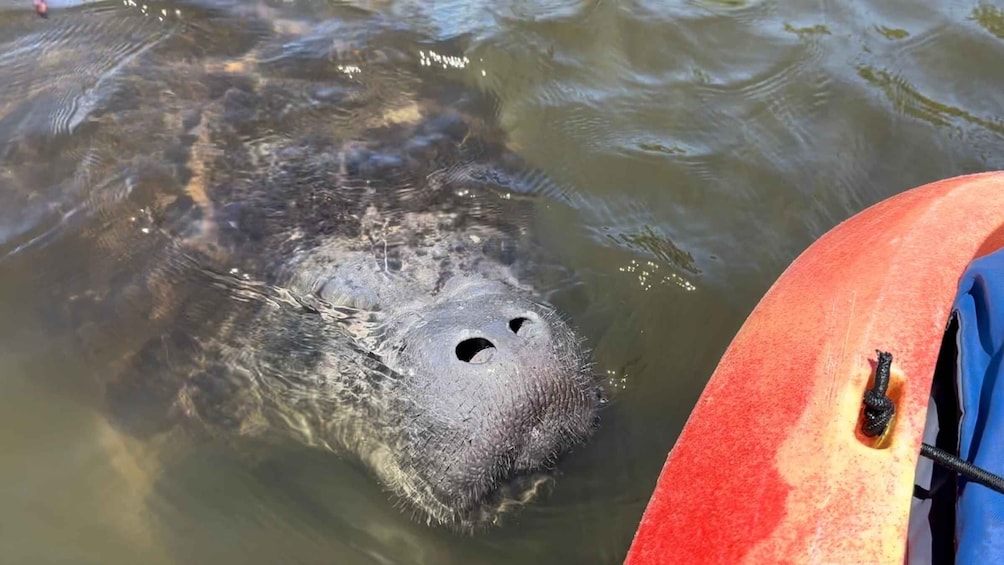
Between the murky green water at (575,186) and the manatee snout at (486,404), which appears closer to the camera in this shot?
the manatee snout at (486,404)

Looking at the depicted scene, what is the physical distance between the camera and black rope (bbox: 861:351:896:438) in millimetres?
2111

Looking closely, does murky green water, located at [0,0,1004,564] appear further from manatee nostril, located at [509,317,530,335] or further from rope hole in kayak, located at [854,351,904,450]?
rope hole in kayak, located at [854,351,904,450]

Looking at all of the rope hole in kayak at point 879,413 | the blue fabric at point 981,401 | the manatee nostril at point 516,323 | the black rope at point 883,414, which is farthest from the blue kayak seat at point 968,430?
the manatee nostril at point 516,323

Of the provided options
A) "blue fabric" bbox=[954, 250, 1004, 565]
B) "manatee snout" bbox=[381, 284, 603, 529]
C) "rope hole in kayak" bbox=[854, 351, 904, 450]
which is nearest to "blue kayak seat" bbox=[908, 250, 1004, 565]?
"blue fabric" bbox=[954, 250, 1004, 565]

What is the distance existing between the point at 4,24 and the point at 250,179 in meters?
2.83

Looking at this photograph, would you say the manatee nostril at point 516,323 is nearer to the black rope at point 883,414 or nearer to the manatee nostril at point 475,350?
the manatee nostril at point 475,350

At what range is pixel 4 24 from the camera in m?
5.06

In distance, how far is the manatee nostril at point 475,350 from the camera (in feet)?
8.59

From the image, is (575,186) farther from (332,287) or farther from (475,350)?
(475,350)

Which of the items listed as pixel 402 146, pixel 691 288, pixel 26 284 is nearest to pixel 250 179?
pixel 402 146

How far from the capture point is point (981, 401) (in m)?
2.33

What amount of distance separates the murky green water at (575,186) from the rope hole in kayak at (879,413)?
1155 millimetres

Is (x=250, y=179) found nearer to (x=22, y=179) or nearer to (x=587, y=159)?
(x=22, y=179)

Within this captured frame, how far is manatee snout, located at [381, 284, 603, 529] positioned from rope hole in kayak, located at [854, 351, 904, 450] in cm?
96
